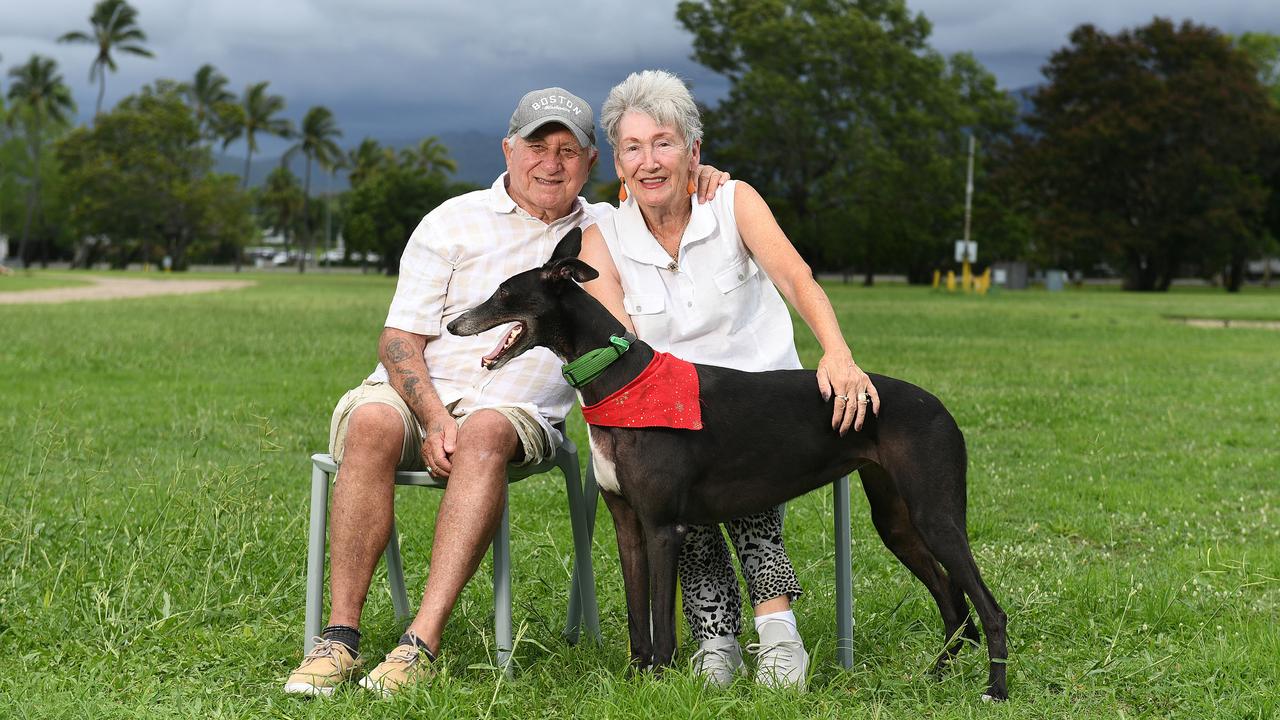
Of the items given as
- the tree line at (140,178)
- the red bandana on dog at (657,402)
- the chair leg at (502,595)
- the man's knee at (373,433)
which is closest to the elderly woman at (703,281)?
the red bandana on dog at (657,402)

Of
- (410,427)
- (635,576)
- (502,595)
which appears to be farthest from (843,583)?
(410,427)

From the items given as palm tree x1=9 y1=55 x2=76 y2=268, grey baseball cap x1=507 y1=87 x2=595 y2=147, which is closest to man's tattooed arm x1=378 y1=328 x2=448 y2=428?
grey baseball cap x1=507 y1=87 x2=595 y2=147

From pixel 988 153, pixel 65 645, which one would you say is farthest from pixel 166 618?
pixel 988 153

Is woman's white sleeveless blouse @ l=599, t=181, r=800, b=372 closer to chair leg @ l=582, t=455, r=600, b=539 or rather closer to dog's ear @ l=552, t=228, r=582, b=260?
dog's ear @ l=552, t=228, r=582, b=260

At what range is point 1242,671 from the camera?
393 centimetres

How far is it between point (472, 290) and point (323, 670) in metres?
1.37

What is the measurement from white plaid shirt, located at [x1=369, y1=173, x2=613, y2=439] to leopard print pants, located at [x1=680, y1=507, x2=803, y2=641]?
0.69m

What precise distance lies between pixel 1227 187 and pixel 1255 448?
51606 millimetres

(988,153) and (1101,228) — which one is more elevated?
(988,153)

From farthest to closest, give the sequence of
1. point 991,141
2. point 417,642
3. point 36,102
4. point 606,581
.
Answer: point 36,102
point 991,141
point 606,581
point 417,642

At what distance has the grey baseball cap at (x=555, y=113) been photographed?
4.00 m

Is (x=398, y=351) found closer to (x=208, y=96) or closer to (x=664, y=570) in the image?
(x=664, y=570)

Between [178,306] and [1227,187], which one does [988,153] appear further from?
[178,306]

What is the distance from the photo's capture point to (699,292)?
153 inches
